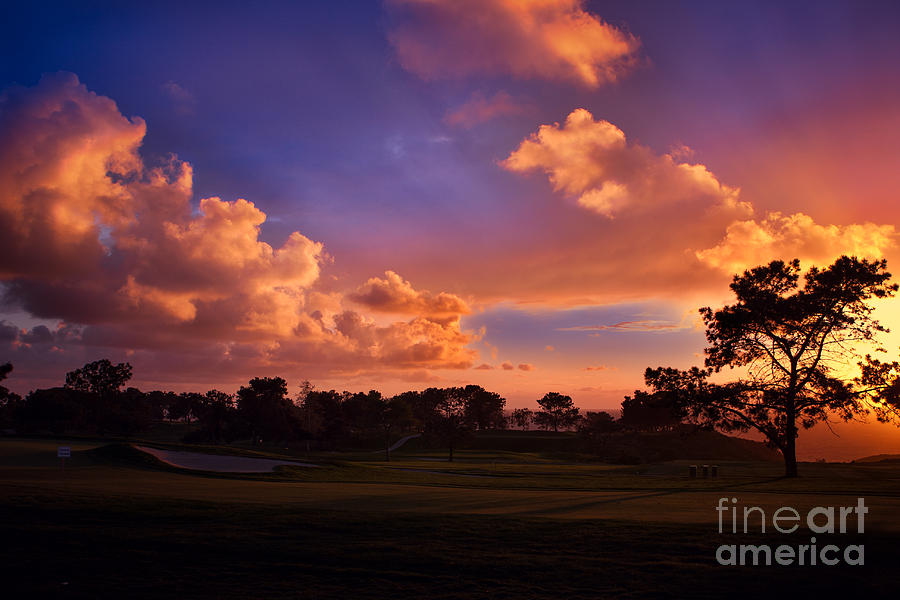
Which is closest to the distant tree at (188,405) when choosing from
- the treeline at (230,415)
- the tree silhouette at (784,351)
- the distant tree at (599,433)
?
the treeline at (230,415)

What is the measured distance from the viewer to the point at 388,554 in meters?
12.6

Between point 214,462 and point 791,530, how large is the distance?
42397 millimetres

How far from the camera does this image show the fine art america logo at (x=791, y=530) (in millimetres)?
11523

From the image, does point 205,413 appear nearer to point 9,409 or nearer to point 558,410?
point 9,409

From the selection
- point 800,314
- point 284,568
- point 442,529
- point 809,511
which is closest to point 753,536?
point 809,511

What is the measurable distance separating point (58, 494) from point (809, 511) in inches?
1011

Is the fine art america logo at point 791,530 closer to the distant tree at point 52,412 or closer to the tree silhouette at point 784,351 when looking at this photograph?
the tree silhouette at point 784,351

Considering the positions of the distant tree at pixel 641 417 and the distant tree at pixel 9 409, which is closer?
the distant tree at pixel 9 409

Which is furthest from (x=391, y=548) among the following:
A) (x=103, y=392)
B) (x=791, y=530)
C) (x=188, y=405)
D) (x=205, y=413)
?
(x=188, y=405)

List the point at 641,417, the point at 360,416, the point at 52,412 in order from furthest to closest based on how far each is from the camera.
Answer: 1. the point at 360,416
2. the point at 641,417
3. the point at 52,412

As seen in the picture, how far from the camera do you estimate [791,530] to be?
44.5 ft

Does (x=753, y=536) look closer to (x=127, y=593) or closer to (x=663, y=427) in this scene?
(x=127, y=593)

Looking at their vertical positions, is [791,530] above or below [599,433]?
above

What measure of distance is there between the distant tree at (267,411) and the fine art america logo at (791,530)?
106 m
